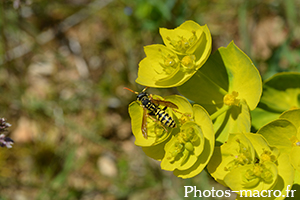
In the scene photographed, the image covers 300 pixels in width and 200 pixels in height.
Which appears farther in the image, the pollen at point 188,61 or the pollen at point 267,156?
the pollen at point 188,61

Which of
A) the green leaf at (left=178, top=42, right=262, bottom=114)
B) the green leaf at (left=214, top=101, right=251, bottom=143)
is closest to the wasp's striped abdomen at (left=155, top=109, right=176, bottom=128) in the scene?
the green leaf at (left=178, top=42, right=262, bottom=114)

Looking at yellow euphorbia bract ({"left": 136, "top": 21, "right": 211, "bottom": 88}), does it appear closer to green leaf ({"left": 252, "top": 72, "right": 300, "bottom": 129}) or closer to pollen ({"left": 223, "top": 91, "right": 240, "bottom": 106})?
pollen ({"left": 223, "top": 91, "right": 240, "bottom": 106})

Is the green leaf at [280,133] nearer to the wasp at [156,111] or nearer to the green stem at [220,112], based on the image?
the green stem at [220,112]

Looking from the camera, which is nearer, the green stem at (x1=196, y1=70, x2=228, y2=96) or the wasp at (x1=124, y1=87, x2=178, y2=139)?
the wasp at (x1=124, y1=87, x2=178, y2=139)

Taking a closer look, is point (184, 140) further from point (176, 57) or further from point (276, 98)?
point (276, 98)

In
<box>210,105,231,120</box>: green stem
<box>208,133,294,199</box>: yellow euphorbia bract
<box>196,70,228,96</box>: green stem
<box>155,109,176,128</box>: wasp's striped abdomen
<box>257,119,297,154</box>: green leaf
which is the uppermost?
<box>196,70,228,96</box>: green stem

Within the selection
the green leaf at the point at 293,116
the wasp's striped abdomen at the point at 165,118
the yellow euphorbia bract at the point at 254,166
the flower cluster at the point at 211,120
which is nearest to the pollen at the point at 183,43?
the flower cluster at the point at 211,120

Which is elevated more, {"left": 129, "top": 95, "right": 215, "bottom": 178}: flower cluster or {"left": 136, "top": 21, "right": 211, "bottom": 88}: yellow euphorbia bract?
→ {"left": 136, "top": 21, "right": 211, "bottom": 88}: yellow euphorbia bract
